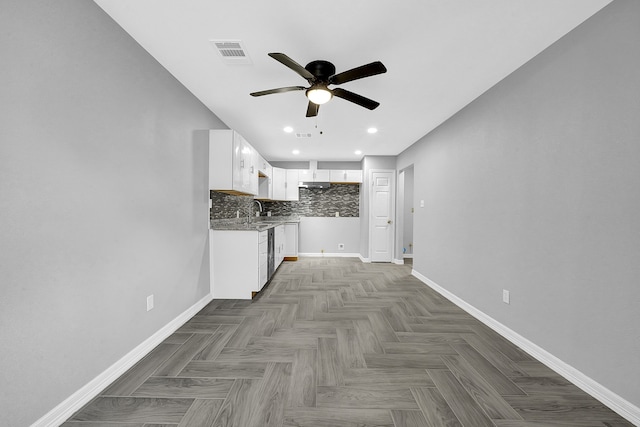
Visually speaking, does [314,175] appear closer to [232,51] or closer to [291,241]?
[291,241]

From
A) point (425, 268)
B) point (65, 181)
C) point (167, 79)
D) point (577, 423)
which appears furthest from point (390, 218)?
point (65, 181)

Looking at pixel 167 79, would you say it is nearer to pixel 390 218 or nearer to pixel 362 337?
pixel 362 337

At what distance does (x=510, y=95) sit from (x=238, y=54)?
99.9 inches

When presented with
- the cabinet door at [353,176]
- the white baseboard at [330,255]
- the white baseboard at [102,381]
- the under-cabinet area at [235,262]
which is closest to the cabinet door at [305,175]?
the cabinet door at [353,176]

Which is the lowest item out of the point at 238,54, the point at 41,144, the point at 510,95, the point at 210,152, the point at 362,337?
the point at 362,337

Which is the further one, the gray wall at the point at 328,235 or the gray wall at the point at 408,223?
the gray wall at the point at 408,223

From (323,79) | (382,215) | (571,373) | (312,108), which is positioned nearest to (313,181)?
(382,215)

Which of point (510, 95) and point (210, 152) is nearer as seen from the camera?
point (510, 95)

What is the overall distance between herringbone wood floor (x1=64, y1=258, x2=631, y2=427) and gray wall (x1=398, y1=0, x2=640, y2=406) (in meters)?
0.33

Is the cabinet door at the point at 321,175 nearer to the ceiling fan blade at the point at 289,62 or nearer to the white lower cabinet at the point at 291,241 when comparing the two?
the white lower cabinet at the point at 291,241

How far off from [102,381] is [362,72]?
9.19 feet

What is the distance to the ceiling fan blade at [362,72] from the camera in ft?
5.59

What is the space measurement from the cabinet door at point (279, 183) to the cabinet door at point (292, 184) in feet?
0.33

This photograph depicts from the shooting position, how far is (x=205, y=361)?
1855mm
